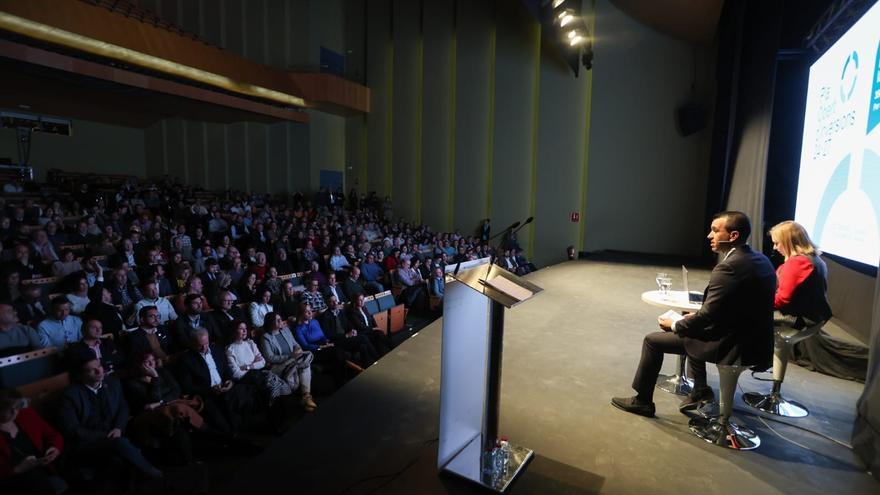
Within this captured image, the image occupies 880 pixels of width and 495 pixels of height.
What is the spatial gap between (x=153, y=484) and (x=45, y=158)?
11253 millimetres

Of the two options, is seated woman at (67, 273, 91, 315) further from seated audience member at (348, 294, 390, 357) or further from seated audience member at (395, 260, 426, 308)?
seated audience member at (395, 260, 426, 308)

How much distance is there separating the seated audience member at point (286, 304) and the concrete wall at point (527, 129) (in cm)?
644

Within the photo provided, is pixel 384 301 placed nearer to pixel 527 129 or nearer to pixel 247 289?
pixel 247 289

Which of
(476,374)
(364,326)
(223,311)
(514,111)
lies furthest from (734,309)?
(514,111)

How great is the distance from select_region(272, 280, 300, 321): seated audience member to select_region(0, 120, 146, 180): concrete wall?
367 inches

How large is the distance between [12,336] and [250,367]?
1385 mm

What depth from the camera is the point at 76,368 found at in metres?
2.36

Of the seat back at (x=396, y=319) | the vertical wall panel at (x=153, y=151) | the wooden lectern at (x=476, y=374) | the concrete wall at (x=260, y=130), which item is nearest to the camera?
the wooden lectern at (x=476, y=374)

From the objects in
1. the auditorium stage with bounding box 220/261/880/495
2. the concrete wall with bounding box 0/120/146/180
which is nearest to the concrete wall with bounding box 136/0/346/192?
the concrete wall with bounding box 0/120/146/180

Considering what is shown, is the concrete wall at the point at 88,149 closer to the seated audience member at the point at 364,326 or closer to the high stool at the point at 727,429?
the seated audience member at the point at 364,326

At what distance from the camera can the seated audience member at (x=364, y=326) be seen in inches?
166

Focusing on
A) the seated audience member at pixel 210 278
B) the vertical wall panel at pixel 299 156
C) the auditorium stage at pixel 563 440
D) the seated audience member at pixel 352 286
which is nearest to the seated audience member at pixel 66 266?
the seated audience member at pixel 210 278

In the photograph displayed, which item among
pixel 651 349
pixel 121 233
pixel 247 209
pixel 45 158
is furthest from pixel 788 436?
pixel 45 158

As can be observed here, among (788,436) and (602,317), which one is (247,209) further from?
(788,436)
